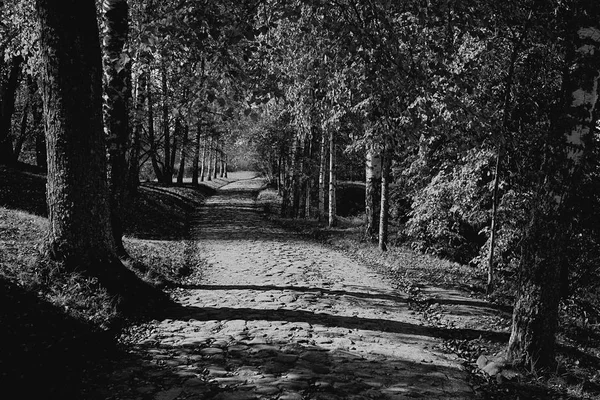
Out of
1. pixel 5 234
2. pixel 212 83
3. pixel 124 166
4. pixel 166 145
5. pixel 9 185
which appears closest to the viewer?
pixel 212 83

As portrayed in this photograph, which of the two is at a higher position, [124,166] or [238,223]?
[124,166]

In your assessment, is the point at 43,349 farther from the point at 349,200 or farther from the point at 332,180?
the point at 349,200

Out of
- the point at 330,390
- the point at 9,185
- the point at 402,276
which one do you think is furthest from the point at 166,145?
the point at 330,390

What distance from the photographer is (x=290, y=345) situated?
6.82 metres

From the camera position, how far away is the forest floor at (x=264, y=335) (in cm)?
546

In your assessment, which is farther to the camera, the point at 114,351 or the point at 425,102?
the point at 425,102

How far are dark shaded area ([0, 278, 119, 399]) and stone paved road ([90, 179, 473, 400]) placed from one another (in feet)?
1.56

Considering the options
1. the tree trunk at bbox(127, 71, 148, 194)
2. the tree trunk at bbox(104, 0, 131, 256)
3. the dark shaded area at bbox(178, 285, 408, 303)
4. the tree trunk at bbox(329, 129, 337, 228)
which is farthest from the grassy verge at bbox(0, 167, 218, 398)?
the tree trunk at bbox(329, 129, 337, 228)

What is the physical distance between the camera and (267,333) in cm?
731

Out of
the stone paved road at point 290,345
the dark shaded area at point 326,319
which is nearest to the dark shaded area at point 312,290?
the stone paved road at point 290,345

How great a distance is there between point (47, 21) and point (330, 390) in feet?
23.4

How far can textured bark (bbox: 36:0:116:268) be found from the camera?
743 cm

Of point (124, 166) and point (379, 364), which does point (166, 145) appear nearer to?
point (124, 166)

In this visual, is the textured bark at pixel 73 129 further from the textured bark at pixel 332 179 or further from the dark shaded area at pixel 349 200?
the dark shaded area at pixel 349 200
